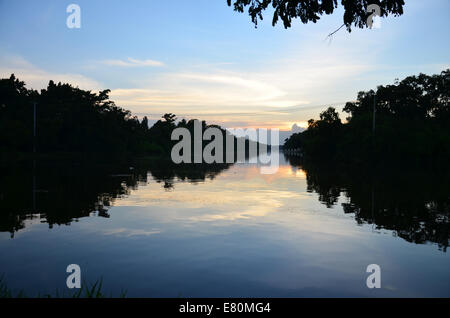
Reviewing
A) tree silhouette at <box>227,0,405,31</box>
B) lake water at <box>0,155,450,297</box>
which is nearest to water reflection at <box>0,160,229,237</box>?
lake water at <box>0,155,450,297</box>

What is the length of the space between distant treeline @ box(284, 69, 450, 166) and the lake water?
35.7 meters

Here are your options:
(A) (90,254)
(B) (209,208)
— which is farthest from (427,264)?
(B) (209,208)

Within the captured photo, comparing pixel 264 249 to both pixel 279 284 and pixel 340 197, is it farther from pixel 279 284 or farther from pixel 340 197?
pixel 340 197

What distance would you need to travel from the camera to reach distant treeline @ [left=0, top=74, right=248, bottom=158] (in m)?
64.1

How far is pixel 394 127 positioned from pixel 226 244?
50794 millimetres

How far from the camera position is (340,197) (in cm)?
2103

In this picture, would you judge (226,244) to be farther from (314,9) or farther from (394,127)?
(394,127)

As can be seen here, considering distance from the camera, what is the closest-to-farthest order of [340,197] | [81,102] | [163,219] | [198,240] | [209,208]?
[198,240]
[163,219]
[209,208]
[340,197]
[81,102]

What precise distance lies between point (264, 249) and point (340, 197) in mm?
12140

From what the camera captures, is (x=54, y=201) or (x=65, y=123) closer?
(x=54, y=201)

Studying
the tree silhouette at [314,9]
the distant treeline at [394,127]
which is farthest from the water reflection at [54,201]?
the distant treeline at [394,127]

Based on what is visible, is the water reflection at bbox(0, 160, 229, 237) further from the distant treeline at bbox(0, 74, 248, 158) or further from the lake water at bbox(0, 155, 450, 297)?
the distant treeline at bbox(0, 74, 248, 158)

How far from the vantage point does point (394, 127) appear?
54312 mm

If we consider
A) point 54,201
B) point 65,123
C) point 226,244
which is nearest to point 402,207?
point 226,244
